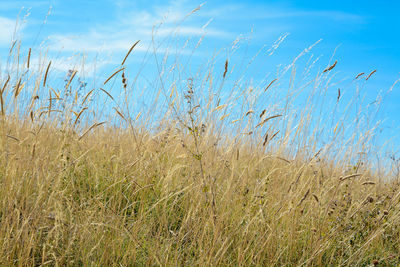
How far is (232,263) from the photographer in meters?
1.99

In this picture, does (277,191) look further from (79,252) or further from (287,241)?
(79,252)

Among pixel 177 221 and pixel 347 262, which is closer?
pixel 347 262

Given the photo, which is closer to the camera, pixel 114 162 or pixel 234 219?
pixel 234 219

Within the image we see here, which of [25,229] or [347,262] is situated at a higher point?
[25,229]

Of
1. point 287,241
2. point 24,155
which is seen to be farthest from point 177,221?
point 24,155

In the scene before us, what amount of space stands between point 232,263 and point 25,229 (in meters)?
1.08

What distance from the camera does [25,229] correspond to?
183 cm

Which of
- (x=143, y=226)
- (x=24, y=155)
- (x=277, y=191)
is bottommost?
(x=143, y=226)

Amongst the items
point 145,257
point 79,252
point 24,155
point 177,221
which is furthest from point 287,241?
point 24,155

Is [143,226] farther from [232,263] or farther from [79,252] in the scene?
[232,263]

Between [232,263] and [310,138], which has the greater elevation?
[310,138]

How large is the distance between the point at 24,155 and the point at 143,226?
3.25ft

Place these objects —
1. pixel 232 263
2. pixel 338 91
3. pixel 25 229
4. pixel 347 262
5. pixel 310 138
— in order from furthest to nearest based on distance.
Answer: pixel 310 138
pixel 338 91
pixel 347 262
pixel 232 263
pixel 25 229

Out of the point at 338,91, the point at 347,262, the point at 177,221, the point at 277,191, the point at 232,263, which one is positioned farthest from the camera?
the point at 338,91
